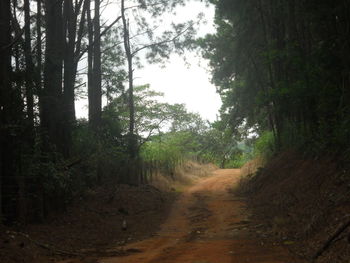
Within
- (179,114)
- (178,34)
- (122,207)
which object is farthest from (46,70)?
(179,114)

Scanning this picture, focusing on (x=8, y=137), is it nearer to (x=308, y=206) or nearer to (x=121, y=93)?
(x=308, y=206)

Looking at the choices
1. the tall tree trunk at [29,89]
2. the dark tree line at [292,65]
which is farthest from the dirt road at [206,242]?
the tall tree trunk at [29,89]

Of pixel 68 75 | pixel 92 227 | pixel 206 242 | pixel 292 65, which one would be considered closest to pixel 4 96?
pixel 92 227

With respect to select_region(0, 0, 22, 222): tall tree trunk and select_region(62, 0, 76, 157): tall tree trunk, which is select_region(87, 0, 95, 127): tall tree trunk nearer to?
select_region(62, 0, 76, 157): tall tree trunk

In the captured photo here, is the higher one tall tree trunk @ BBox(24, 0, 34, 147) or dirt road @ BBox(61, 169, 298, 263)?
tall tree trunk @ BBox(24, 0, 34, 147)

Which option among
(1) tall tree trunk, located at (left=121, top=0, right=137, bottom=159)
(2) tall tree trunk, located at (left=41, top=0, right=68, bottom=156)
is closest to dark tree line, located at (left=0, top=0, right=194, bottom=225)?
(2) tall tree trunk, located at (left=41, top=0, right=68, bottom=156)

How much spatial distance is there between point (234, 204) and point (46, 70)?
8.52m

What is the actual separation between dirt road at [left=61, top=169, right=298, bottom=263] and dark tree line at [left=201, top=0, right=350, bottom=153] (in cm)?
357

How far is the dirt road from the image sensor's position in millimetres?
7312

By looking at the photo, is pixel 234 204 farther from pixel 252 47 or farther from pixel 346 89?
pixel 252 47

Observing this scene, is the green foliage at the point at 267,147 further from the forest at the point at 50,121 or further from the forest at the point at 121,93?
the forest at the point at 50,121

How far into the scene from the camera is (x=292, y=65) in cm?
1414

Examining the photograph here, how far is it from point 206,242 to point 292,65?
7.93m

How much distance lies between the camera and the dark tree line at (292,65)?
35.9ft
